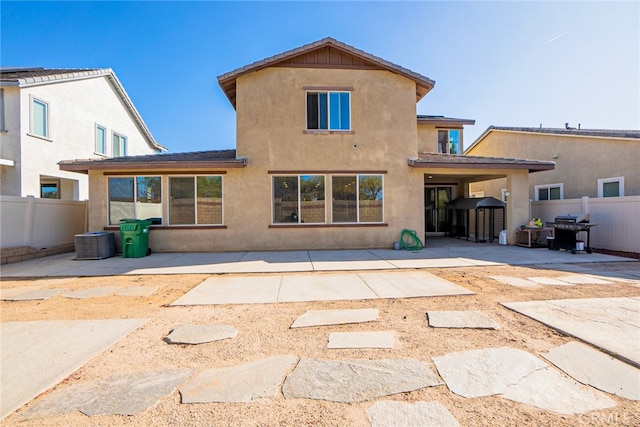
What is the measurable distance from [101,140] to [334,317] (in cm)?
→ 1841

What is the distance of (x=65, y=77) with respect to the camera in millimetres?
13883

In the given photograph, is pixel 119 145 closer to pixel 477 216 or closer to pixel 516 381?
pixel 477 216

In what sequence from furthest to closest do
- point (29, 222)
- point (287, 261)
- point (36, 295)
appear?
1. point (29, 222)
2. point (287, 261)
3. point (36, 295)

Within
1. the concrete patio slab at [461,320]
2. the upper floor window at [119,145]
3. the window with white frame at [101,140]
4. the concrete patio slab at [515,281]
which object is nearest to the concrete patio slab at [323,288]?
the concrete patio slab at [461,320]

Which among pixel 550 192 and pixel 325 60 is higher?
pixel 325 60

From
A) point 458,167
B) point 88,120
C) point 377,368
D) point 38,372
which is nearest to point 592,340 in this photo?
point 377,368

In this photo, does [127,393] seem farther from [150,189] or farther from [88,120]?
[88,120]

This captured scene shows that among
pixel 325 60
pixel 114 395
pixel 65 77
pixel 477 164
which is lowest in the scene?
pixel 114 395

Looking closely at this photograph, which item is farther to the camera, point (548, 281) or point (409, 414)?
point (548, 281)

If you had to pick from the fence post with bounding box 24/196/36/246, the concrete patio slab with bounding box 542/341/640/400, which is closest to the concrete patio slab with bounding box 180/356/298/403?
the concrete patio slab with bounding box 542/341/640/400

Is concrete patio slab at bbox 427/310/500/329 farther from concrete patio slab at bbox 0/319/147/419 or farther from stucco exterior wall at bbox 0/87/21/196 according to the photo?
stucco exterior wall at bbox 0/87/21/196

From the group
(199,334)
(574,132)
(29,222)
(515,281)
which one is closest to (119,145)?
(29,222)

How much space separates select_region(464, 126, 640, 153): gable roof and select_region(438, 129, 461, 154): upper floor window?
4.11m

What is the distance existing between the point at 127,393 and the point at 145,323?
1900 millimetres
